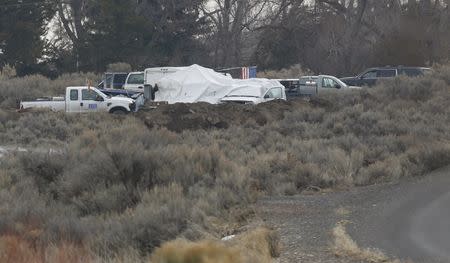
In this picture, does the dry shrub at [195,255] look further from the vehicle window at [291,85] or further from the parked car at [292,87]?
the vehicle window at [291,85]

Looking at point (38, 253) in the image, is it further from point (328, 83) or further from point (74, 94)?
point (328, 83)

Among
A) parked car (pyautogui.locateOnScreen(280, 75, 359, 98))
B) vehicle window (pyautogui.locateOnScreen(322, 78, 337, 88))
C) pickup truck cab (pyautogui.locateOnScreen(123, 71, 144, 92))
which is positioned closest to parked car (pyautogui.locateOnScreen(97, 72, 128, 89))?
pickup truck cab (pyautogui.locateOnScreen(123, 71, 144, 92))

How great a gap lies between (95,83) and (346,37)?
19600 mm

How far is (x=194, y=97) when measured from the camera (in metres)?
36.4

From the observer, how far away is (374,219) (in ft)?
33.6

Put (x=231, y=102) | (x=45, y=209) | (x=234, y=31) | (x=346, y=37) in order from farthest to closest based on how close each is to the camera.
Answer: (x=234, y=31) → (x=346, y=37) → (x=231, y=102) → (x=45, y=209)

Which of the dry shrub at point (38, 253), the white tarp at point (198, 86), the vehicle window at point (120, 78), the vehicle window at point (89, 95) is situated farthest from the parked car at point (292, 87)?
the dry shrub at point (38, 253)

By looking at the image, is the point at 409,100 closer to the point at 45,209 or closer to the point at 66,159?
the point at 66,159

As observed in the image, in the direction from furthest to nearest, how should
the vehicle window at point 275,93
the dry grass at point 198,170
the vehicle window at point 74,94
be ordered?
the vehicle window at point 74,94
the vehicle window at point 275,93
the dry grass at point 198,170

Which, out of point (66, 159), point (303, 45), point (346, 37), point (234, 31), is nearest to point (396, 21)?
point (346, 37)

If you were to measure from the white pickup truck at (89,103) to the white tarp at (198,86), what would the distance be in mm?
3274

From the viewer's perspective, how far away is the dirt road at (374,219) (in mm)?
8500

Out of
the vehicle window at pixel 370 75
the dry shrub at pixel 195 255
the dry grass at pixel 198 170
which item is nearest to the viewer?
the dry shrub at pixel 195 255

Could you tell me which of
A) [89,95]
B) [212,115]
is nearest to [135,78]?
[89,95]
